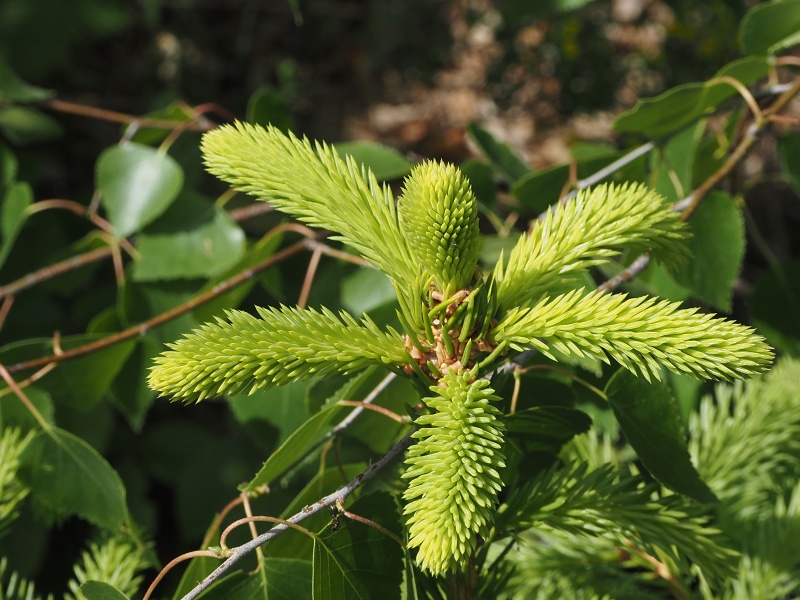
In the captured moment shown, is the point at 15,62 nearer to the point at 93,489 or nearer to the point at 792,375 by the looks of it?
the point at 93,489

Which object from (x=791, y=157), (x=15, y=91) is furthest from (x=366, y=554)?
(x=15, y=91)

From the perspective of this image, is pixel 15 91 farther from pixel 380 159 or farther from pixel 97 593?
→ pixel 97 593

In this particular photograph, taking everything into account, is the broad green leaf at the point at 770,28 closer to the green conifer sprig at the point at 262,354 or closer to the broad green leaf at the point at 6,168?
the green conifer sprig at the point at 262,354

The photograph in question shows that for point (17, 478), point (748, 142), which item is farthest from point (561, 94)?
point (17, 478)

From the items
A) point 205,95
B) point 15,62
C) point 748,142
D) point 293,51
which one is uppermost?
point 293,51

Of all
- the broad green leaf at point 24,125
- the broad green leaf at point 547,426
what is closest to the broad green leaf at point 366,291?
the broad green leaf at point 547,426

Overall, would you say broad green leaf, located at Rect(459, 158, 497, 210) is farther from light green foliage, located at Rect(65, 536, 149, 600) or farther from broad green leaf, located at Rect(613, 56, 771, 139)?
light green foliage, located at Rect(65, 536, 149, 600)

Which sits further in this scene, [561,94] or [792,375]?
[561,94]
